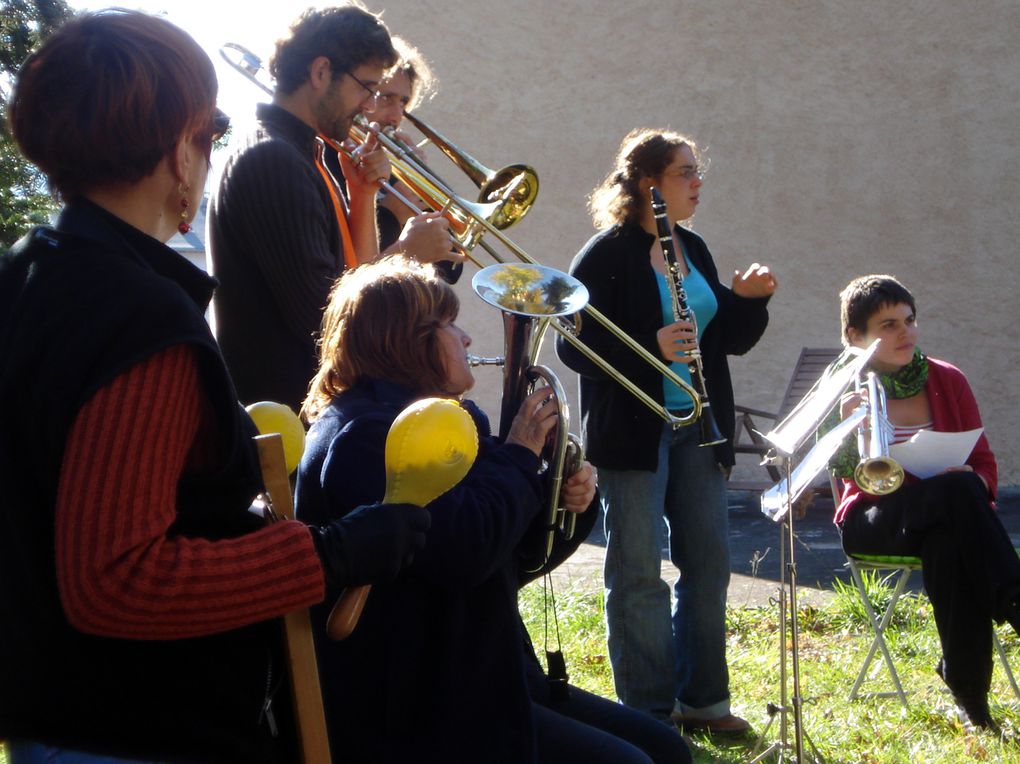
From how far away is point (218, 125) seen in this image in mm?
1605

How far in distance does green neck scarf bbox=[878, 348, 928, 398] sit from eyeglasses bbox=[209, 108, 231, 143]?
329 centimetres

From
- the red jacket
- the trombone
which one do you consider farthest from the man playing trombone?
the red jacket

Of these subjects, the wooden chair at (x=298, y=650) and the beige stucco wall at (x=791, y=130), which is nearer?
the wooden chair at (x=298, y=650)

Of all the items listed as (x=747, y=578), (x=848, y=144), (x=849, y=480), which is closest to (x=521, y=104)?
(x=848, y=144)

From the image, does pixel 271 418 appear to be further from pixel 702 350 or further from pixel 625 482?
pixel 702 350

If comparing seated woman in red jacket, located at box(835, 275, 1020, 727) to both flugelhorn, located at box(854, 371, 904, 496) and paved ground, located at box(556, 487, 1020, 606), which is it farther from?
paved ground, located at box(556, 487, 1020, 606)

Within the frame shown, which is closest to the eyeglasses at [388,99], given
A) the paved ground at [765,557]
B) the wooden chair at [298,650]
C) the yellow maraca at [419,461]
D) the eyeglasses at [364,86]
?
the eyeglasses at [364,86]

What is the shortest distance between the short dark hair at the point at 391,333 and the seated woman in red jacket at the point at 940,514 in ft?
6.99

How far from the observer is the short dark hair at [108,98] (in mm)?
1393

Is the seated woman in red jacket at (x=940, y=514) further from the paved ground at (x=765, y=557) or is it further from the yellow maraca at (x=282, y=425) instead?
the yellow maraca at (x=282, y=425)

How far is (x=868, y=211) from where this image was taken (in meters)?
9.27

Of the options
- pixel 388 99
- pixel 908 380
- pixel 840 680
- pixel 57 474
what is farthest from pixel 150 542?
pixel 840 680

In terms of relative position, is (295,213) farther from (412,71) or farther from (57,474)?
(57,474)

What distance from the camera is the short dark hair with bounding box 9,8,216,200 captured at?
1393 millimetres
